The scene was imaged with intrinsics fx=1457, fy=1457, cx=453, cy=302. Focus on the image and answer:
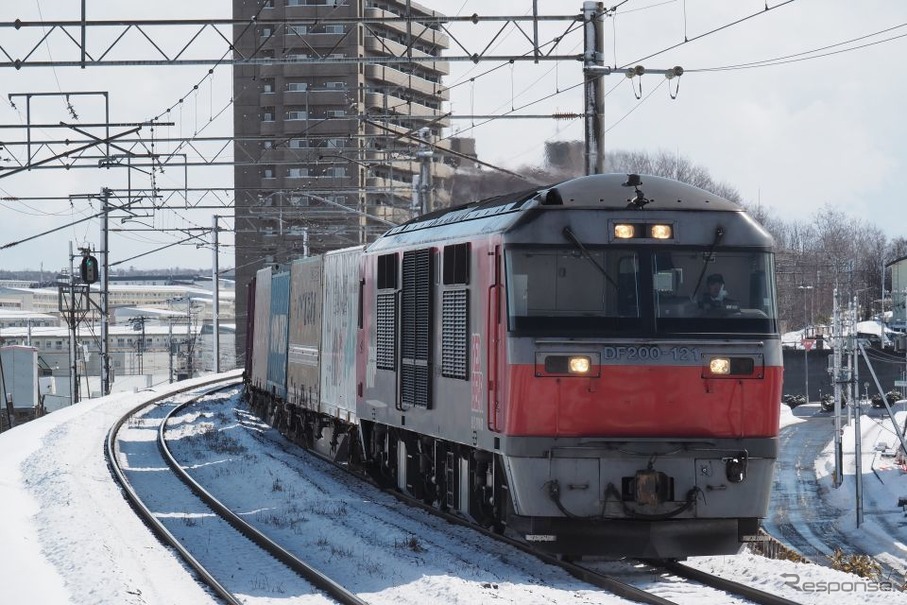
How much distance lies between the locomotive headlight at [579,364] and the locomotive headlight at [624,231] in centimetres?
122

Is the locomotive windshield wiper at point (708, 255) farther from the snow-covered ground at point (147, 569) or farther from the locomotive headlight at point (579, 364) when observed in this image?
the snow-covered ground at point (147, 569)

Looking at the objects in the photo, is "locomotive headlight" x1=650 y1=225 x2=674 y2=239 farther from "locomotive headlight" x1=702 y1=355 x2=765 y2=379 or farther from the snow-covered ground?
the snow-covered ground

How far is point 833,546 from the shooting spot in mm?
54594

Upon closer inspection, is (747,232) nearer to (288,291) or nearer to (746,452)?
(746,452)

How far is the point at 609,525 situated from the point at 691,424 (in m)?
1.20

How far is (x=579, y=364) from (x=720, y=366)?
4.33 ft

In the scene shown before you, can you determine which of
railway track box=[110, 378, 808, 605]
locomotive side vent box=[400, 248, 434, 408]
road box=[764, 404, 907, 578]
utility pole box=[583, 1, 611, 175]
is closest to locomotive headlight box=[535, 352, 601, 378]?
railway track box=[110, 378, 808, 605]

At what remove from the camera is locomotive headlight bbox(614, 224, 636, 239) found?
13656 mm

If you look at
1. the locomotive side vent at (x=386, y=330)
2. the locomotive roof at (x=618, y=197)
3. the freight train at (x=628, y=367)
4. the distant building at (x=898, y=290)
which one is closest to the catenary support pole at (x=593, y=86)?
the locomotive side vent at (x=386, y=330)

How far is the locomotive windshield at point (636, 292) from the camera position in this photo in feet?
44.2

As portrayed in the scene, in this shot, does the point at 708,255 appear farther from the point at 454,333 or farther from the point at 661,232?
the point at 454,333

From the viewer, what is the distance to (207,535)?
1766cm

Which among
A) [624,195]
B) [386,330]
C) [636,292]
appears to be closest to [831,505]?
[386,330]

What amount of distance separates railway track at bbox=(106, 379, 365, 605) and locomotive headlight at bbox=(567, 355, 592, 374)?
2.84 m
